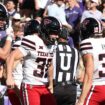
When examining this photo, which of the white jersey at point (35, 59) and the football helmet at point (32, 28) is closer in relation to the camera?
the white jersey at point (35, 59)

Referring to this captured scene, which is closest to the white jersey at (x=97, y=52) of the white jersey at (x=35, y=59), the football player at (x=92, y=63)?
the football player at (x=92, y=63)

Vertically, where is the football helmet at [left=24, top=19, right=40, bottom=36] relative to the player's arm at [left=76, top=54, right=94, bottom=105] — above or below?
above

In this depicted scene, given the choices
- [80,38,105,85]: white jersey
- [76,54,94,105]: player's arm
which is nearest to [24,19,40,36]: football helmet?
[80,38,105,85]: white jersey

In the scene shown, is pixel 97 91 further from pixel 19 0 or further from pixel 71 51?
pixel 19 0

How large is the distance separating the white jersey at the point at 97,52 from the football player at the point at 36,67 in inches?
25.1

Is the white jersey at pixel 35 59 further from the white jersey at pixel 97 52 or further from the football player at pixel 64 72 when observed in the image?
the white jersey at pixel 97 52

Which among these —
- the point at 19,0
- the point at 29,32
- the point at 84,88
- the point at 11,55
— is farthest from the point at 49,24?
the point at 19,0

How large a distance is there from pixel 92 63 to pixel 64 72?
3.17 feet

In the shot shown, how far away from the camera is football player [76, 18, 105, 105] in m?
5.63

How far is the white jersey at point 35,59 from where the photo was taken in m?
6.11

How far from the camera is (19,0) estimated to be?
1186 cm

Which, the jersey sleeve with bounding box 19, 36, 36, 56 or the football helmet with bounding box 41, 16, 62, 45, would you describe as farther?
the football helmet with bounding box 41, 16, 62, 45

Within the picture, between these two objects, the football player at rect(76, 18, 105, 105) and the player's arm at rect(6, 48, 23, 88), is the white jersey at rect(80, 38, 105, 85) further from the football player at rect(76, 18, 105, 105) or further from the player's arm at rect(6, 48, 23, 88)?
the player's arm at rect(6, 48, 23, 88)

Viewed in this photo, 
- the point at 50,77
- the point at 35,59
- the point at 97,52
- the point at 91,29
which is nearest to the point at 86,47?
the point at 97,52
